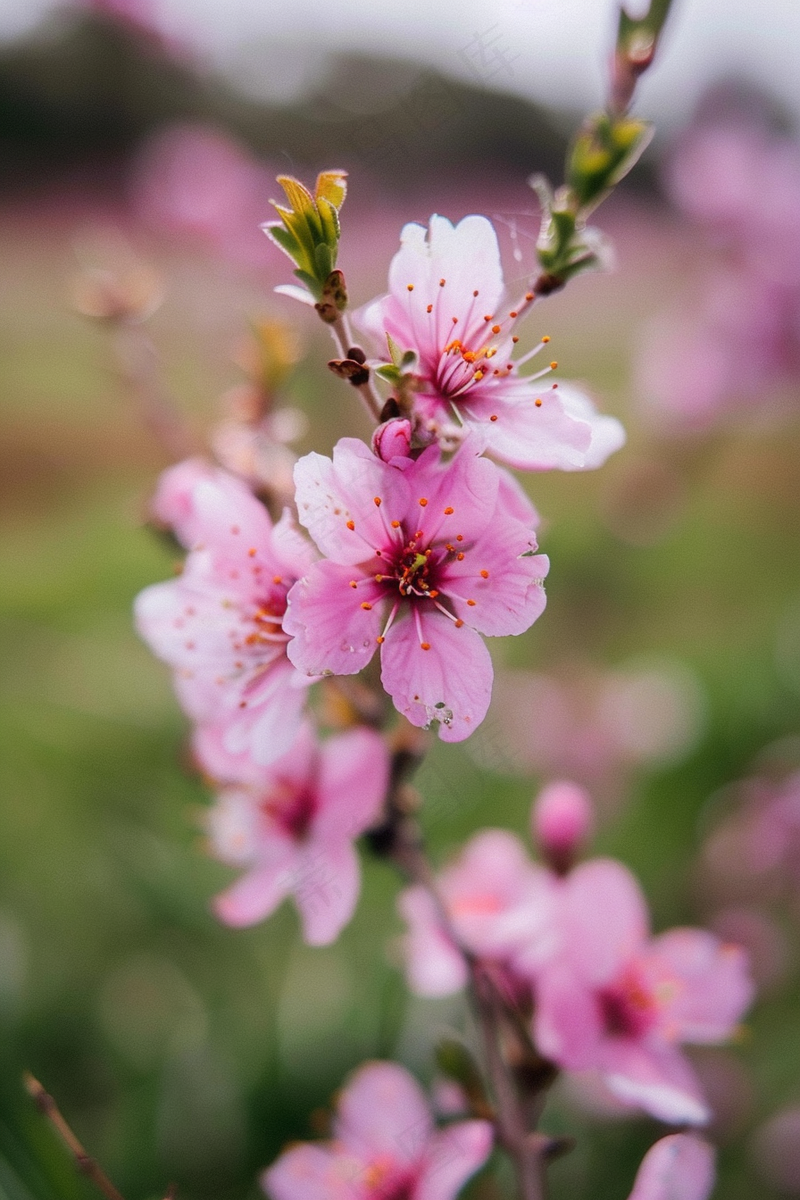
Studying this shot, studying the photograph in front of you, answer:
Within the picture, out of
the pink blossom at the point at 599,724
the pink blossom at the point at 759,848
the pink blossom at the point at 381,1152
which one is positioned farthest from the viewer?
the pink blossom at the point at 599,724

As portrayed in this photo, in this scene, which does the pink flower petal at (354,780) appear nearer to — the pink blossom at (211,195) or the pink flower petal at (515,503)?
the pink flower petal at (515,503)

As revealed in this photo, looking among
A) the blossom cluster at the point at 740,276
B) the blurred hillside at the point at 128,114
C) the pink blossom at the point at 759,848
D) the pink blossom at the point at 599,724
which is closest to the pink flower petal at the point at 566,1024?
the pink blossom at the point at 759,848

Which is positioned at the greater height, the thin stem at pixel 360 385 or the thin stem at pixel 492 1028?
the thin stem at pixel 360 385

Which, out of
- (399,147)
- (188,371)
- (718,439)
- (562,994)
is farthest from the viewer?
(188,371)

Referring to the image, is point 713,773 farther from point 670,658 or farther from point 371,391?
point 371,391

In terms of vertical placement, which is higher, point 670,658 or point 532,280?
point 532,280

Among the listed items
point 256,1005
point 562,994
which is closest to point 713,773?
point 256,1005

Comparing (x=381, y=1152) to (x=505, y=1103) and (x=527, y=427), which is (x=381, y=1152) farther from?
(x=527, y=427)

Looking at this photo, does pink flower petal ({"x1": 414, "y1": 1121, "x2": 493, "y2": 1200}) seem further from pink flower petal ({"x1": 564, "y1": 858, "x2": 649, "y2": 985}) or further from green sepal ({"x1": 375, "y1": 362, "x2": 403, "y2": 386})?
green sepal ({"x1": 375, "y1": 362, "x2": 403, "y2": 386})
